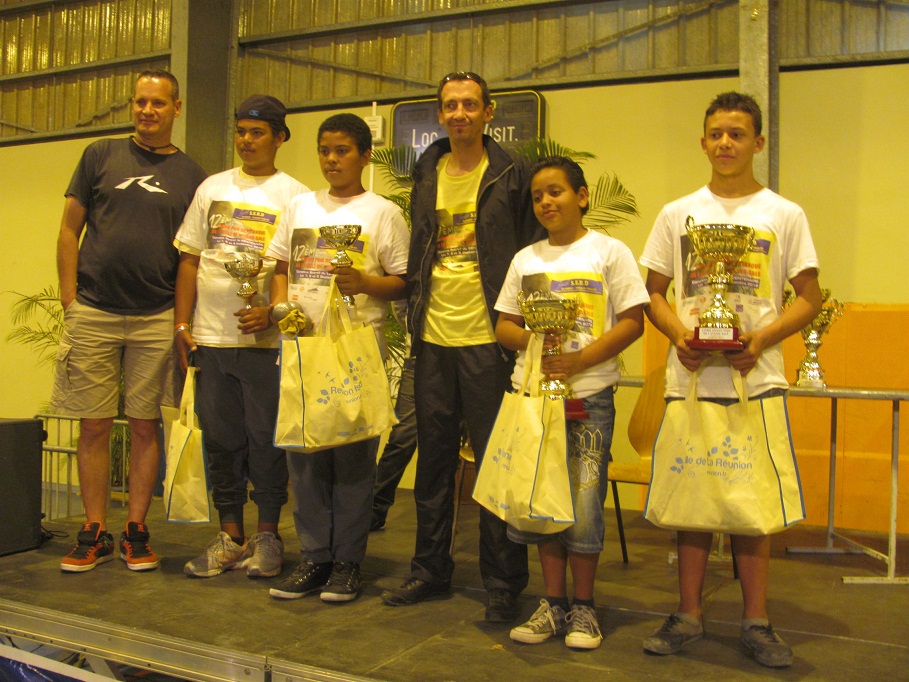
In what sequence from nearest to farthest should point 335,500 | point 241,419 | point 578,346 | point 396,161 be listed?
1. point 578,346
2. point 335,500
3. point 241,419
4. point 396,161

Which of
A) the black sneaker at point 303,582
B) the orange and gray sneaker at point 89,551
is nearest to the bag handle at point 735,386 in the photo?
the black sneaker at point 303,582

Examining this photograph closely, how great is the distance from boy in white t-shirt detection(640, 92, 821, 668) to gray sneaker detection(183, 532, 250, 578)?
1595 mm

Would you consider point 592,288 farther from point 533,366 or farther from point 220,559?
point 220,559

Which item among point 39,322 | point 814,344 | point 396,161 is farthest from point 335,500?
point 39,322

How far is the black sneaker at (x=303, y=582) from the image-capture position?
286cm

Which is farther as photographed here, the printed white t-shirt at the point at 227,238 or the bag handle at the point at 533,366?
the printed white t-shirt at the point at 227,238

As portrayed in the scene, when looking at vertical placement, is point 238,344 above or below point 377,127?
below

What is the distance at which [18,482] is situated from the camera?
352 cm

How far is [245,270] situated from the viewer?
Result: 3.02 m

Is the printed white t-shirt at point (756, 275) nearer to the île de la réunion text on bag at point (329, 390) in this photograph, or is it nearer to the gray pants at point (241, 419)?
the île de la réunion text on bag at point (329, 390)

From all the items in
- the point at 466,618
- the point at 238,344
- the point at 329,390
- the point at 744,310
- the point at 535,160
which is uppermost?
the point at 535,160

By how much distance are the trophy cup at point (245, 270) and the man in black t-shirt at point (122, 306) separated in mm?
433

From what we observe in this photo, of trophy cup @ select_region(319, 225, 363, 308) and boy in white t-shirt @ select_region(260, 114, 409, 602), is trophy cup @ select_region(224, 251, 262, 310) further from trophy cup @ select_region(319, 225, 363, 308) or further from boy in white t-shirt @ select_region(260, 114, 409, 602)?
trophy cup @ select_region(319, 225, 363, 308)

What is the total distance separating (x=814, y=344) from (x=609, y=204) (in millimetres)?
1721
